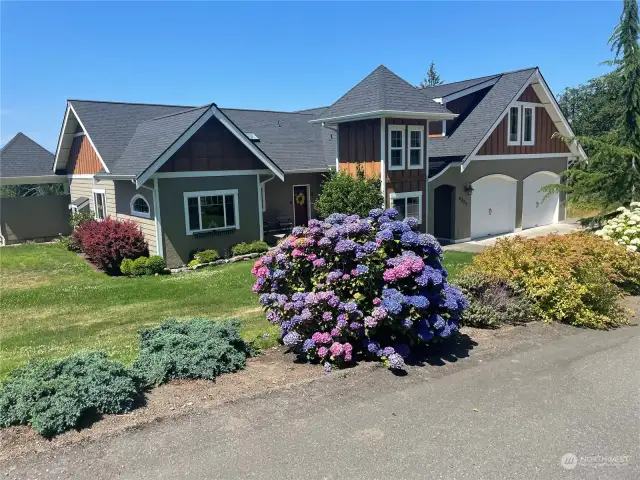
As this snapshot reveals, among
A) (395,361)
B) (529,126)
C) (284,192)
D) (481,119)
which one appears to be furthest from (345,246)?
(529,126)

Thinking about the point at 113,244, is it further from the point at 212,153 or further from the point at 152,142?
the point at 212,153

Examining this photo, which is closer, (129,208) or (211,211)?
(211,211)

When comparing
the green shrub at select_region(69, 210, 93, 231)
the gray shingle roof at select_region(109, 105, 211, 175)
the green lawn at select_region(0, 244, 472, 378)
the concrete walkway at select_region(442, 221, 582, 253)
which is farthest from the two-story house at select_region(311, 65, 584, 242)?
the green shrub at select_region(69, 210, 93, 231)

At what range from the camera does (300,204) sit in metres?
21.4

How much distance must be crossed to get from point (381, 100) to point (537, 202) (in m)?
10.8

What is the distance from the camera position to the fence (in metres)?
21.5

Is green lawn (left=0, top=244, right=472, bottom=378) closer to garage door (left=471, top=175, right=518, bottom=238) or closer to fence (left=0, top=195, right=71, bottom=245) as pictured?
garage door (left=471, top=175, right=518, bottom=238)

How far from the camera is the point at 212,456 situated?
13.9 ft

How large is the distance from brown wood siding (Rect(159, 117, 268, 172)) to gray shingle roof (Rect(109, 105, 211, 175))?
440mm

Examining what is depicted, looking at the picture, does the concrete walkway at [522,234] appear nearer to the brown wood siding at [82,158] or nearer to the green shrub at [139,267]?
the green shrub at [139,267]

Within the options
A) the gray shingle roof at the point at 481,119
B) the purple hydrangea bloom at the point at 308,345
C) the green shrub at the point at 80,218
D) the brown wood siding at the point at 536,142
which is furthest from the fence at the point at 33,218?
the purple hydrangea bloom at the point at 308,345

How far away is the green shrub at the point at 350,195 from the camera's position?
16.8 meters

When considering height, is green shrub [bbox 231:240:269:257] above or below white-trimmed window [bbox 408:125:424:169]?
below

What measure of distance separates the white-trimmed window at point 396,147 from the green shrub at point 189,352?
39.4ft
